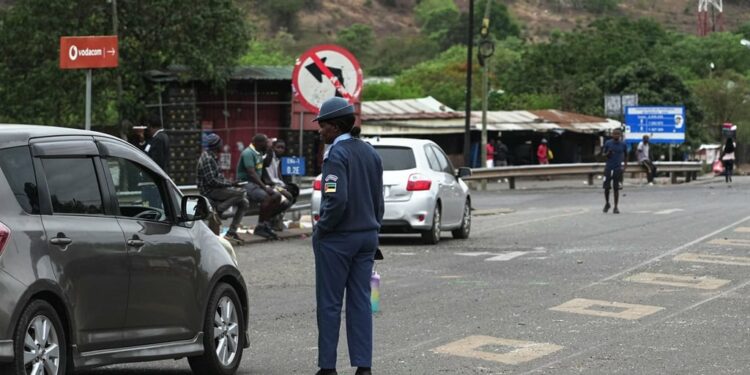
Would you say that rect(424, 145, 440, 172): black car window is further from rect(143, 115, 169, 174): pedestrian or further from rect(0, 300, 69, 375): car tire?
rect(0, 300, 69, 375): car tire

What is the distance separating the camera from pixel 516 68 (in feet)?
308

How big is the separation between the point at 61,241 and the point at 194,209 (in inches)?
64.5

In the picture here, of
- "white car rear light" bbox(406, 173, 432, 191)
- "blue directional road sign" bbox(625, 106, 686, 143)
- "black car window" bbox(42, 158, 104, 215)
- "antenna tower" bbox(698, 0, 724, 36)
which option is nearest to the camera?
"black car window" bbox(42, 158, 104, 215)

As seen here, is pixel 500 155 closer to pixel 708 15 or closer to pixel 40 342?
pixel 40 342

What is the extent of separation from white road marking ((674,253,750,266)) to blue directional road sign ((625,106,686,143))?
39096 millimetres

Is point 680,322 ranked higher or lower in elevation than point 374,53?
lower

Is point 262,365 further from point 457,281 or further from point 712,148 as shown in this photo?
point 712,148

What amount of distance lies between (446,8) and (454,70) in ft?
303

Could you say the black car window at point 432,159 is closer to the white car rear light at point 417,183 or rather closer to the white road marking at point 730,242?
the white car rear light at point 417,183

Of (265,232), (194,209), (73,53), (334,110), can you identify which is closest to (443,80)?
(265,232)

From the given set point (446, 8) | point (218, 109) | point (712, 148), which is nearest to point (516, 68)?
point (712, 148)

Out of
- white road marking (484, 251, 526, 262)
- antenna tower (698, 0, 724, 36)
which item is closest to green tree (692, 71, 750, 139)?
antenna tower (698, 0, 724, 36)

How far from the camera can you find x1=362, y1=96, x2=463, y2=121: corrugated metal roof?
60.9 meters

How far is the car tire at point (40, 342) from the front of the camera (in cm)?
715
